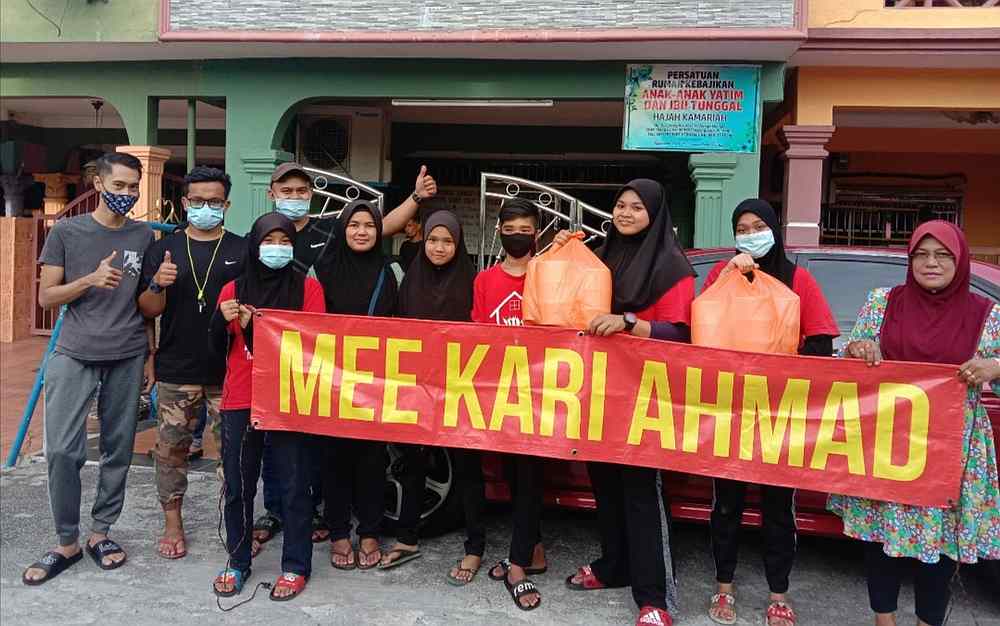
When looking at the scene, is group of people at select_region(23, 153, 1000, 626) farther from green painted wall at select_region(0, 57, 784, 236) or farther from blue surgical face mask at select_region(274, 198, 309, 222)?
green painted wall at select_region(0, 57, 784, 236)

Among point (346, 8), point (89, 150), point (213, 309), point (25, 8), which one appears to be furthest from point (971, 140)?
point (89, 150)

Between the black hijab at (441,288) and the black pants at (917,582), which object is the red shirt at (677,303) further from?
the black pants at (917,582)

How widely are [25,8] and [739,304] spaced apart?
697 cm

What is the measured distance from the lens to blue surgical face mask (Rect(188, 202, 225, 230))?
12.7 feet

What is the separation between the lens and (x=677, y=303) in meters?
3.35

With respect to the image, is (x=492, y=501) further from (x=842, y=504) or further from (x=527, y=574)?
(x=842, y=504)

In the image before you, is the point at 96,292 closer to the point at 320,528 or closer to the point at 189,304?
the point at 189,304

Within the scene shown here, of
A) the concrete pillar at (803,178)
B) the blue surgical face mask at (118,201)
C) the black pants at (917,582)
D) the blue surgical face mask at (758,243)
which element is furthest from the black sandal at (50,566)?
the concrete pillar at (803,178)

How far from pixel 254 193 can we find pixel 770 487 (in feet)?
17.7

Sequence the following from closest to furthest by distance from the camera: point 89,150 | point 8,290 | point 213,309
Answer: point 213,309 → point 8,290 → point 89,150

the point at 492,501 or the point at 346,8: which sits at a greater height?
the point at 346,8

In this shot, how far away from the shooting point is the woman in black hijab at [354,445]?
3922mm

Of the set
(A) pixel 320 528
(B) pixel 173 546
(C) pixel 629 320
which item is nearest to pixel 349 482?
(A) pixel 320 528

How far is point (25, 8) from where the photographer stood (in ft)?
23.7
